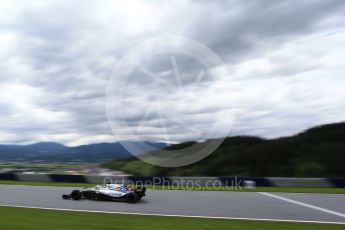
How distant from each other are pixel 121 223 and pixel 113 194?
426 centimetres

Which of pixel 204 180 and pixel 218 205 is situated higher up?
pixel 204 180

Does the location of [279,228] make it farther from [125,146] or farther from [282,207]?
[125,146]

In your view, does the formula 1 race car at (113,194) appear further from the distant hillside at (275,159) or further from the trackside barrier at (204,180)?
the distant hillside at (275,159)

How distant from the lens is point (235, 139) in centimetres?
4012

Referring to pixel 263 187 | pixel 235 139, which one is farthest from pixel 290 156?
pixel 263 187

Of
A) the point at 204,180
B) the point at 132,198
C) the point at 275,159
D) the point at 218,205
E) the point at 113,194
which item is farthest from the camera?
the point at 275,159

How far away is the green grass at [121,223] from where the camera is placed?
781 cm

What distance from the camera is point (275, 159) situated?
32062 millimetres

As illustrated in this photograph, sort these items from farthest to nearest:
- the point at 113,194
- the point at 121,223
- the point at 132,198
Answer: the point at 113,194 < the point at 132,198 < the point at 121,223

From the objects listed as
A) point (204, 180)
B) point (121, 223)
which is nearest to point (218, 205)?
point (121, 223)

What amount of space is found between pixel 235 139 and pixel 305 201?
90.3 feet

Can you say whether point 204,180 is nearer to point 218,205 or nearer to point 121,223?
point 218,205

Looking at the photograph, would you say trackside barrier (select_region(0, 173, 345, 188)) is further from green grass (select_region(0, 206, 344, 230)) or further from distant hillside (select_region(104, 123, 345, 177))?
green grass (select_region(0, 206, 344, 230))

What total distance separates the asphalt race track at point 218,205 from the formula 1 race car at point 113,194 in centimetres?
26
